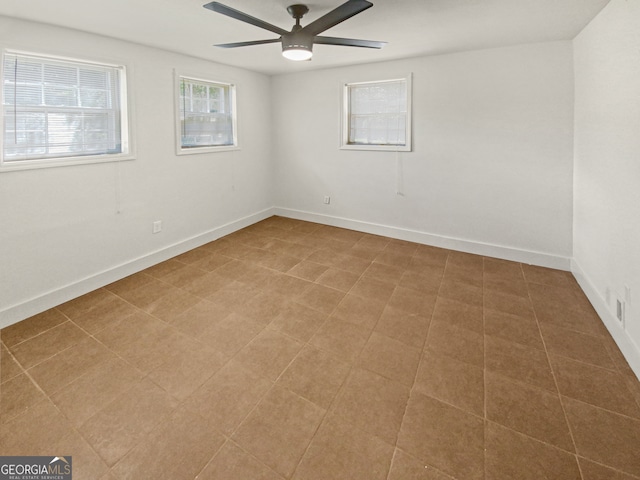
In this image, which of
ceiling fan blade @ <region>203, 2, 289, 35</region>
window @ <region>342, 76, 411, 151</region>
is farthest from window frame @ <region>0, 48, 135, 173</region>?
window @ <region>342, 76, 411, 151</region>

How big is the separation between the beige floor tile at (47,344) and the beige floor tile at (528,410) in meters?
2.86

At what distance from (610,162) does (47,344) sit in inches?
175

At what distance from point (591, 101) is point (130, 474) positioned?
4.22 meters

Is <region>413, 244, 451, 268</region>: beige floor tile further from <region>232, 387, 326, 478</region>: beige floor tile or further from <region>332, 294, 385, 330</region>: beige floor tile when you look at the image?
<region>232, 387, 326, 478</region>: beige floor tile

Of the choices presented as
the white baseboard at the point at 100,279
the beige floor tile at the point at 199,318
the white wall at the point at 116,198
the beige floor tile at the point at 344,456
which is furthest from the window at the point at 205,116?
the beige floor tile at the point at 344,456

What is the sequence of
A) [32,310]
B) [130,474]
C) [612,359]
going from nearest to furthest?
[130,474] < [612,359] < [32,310]

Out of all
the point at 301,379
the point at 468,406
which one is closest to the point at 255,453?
the point at 301,379

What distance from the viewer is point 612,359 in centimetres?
224

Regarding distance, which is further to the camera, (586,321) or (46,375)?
(586,321)

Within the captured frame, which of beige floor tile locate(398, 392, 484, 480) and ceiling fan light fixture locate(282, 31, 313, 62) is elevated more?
ceiling fan light fixture locate(282, 31, 313, 62)

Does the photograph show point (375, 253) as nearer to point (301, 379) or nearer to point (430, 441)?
point (301, 379)

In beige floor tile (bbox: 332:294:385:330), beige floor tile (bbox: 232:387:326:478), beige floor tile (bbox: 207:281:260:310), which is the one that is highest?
beige floor tile (bbox: 207:281:260:310)

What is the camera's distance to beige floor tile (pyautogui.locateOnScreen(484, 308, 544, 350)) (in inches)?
97.3
